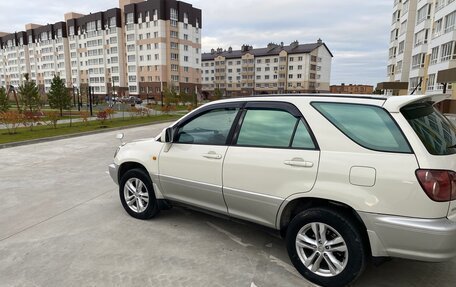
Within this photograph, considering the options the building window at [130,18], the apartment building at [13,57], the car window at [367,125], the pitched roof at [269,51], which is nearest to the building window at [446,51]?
the car window at [367,125]

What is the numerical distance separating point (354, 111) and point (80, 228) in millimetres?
3645

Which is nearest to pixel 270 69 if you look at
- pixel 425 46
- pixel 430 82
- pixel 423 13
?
pixel 423 13

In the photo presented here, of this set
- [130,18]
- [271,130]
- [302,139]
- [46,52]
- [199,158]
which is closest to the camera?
[302,139]

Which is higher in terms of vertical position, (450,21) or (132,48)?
(132,48)

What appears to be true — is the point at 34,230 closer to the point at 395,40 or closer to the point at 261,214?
the point at 261,214

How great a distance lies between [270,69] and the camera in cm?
8700

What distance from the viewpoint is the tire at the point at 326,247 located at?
2.61m

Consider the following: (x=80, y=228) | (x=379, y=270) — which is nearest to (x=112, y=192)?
(x=80, y=228)

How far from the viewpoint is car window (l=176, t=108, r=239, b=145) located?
350 centimetres

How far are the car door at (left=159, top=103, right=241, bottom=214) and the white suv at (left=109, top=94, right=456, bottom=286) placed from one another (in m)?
0.01

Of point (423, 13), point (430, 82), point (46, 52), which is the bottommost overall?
point (430, 82)

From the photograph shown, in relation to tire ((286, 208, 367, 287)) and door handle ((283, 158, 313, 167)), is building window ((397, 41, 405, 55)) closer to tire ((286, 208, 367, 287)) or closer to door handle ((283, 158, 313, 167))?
door handle ((283, 158, 313, 167))

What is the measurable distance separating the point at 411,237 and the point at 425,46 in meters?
43.3

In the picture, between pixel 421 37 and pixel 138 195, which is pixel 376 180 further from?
Answer: pixel 421 37
